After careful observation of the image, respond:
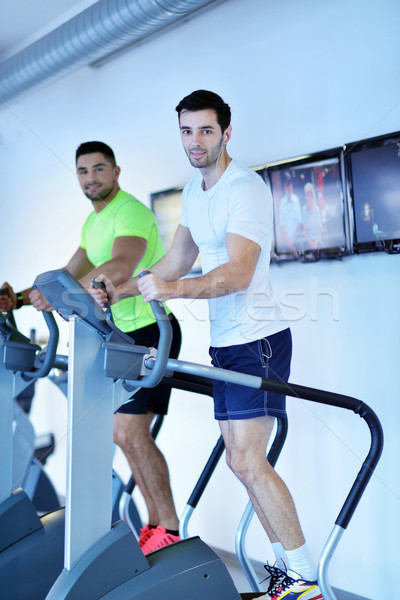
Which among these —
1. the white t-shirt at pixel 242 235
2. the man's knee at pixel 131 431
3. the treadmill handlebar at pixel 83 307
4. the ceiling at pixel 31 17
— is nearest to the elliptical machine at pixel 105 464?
the treadmill handlebar at pixel 83 307

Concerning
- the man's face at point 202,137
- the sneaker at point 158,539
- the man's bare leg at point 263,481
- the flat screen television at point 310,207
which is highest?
the man's face at point 202,137

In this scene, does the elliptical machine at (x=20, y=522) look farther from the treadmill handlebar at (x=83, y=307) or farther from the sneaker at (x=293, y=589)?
the sneaker at (x=293, y=589)

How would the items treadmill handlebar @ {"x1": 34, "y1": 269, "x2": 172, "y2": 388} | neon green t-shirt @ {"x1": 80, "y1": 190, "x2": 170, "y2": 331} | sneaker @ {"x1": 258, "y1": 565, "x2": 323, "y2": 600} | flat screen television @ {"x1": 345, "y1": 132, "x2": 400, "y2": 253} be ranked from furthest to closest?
neon green t-shirt @ {"x1": 80, "y1": 190, "x2": 170, "y2": 331}, flat screen television @ {"x1": 345, "y1": 132, "x2": 400, "y2": 253}, sneaker @ {"x1": 258, "y1": 565, "x2": 323, "y2": 600}, treadmill handlebar @ {"x1": 34, "y1": 269, "x2": 172, "y2": 388}

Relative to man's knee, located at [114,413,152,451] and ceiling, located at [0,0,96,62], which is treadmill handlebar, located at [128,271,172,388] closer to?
man's knee, located at [114,413,152,451]

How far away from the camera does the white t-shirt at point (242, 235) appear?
2059mm

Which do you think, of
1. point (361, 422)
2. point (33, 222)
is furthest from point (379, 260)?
point (33, 222)

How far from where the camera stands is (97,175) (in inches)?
120

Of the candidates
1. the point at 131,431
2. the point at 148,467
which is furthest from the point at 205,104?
the point at 148,467

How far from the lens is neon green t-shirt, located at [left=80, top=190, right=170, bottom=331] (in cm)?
275

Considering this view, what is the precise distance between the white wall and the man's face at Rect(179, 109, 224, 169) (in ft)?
2.41

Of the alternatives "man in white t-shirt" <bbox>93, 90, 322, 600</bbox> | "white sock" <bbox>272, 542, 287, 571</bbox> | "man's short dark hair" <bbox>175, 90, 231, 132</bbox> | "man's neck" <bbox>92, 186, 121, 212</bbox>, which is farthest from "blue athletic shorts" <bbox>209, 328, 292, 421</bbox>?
"man's neck" <bbox>92, 186, 121, 212</bbox>

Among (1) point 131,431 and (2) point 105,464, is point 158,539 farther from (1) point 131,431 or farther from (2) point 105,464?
(2) point 105,464

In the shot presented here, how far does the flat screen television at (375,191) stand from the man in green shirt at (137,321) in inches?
36.7

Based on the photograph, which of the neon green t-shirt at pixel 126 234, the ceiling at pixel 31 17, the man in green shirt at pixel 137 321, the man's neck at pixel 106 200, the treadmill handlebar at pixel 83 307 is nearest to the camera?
the treadmill handlebar at pixel 83 307
